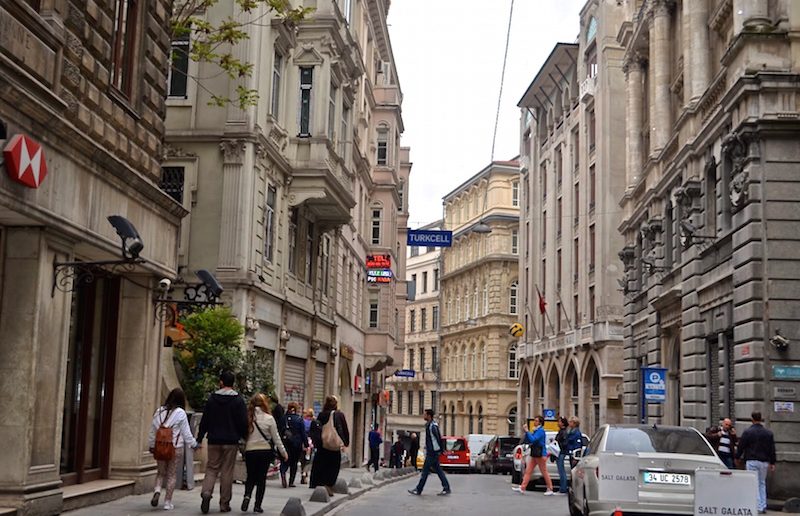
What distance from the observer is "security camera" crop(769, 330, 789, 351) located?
77.4ft

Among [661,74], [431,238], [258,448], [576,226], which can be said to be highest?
[661,74]

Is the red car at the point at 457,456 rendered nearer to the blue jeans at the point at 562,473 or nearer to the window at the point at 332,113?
the window at the point at 332,113

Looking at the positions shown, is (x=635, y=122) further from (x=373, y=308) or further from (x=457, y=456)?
(x=373, y=308)

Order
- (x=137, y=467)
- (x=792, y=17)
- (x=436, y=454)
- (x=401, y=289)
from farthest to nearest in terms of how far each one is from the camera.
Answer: (x=401, y=289), (x=792, y=17), (x=436, y=454), (x=137, y=467)

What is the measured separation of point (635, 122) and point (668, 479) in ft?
98.8

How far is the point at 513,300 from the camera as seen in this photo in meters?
88.7

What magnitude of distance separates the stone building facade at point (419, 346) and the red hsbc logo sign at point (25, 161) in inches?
3585

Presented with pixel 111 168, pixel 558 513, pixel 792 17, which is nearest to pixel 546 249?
pixel 792 17

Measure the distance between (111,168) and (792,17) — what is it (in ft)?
57.2

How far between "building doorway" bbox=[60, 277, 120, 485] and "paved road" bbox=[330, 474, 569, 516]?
4193mm

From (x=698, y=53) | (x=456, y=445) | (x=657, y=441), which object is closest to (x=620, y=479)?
(x=657, y=441)

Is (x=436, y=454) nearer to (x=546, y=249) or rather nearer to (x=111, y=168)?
(x=111, y=168)

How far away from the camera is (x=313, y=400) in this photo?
35.3 meters

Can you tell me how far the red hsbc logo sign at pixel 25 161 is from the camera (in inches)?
442
